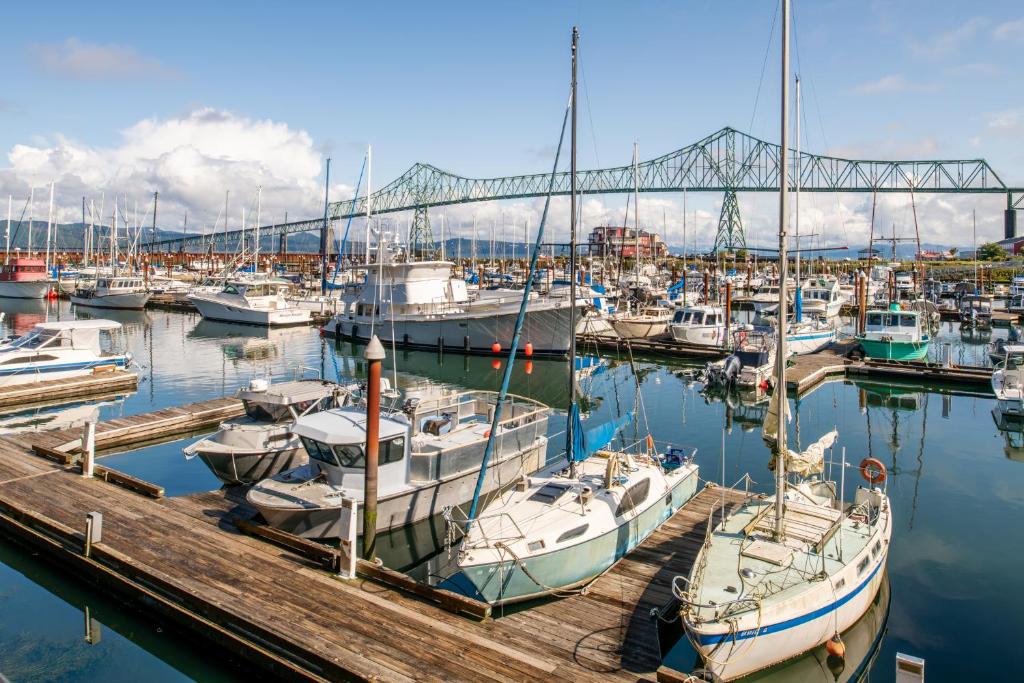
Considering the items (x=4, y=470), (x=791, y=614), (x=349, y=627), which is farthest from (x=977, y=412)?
(x=4, y=470)

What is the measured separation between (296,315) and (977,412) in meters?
51.4


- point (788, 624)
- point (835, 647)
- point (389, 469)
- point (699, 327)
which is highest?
point (699, 327)

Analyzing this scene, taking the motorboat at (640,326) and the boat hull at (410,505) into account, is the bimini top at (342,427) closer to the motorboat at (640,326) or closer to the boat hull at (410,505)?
the boat hull at (410,505)

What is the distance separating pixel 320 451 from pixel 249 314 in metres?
51.6

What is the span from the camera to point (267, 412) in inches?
731

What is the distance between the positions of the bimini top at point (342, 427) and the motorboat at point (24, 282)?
7825 centimetres

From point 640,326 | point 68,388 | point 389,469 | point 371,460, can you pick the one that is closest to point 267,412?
point 389,469

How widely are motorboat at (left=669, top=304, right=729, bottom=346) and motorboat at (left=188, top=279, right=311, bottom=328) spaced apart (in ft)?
111

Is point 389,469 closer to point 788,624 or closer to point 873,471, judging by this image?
point 788,624

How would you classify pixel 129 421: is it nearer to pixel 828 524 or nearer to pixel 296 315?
pixel 828 524

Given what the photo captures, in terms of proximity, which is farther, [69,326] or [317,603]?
[69,326]

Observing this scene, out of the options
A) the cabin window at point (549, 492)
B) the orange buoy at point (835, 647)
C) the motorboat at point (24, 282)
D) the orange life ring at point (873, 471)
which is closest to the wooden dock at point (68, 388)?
the cabin window at point (549, 492)

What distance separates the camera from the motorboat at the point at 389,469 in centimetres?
1418

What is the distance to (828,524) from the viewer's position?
12.1m
